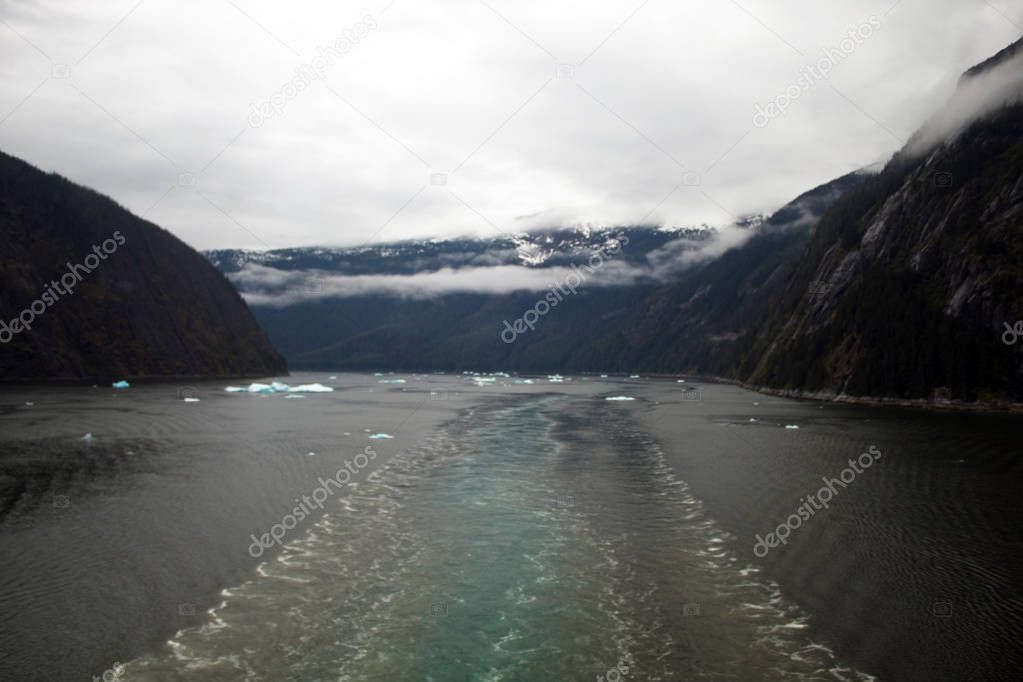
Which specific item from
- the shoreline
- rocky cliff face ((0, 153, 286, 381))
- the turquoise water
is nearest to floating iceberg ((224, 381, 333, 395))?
rocky cliff face ((0, 153, 286, 381))

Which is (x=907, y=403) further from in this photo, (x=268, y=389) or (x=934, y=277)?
(x=268, y=389)

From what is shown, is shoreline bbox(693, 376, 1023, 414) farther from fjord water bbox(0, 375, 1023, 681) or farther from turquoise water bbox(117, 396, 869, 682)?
turquoise water bbox(117, 396, 869, 682)

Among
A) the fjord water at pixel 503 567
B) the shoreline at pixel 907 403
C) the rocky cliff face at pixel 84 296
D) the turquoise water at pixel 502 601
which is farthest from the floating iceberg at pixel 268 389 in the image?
the shoreline at pixel 907 403

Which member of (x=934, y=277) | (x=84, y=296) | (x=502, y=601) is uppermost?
(x=934, y=277)

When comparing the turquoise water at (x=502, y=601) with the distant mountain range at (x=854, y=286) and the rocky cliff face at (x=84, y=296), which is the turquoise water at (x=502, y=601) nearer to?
the distant mountain range at (x=854, y=286)

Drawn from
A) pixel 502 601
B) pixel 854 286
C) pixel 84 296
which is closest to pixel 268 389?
pixel 84 296
